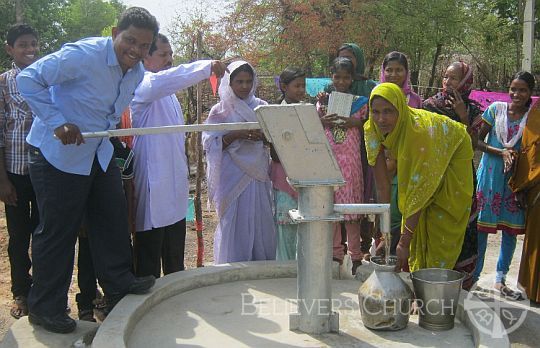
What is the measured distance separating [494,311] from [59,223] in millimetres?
1864

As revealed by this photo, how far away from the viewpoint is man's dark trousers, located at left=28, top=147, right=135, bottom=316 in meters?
2.43

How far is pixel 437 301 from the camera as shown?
2.30 metres

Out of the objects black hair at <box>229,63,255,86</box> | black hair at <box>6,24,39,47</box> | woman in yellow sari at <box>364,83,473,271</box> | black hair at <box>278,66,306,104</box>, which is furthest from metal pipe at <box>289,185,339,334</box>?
black hair at <box>6,24,39,47</box>

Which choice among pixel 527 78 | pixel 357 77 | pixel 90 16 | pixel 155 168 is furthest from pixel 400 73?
pixel 90 16

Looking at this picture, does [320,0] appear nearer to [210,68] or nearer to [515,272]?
[515,272]

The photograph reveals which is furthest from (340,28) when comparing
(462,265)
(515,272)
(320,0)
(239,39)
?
(462,265)

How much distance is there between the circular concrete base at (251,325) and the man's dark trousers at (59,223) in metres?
0.32

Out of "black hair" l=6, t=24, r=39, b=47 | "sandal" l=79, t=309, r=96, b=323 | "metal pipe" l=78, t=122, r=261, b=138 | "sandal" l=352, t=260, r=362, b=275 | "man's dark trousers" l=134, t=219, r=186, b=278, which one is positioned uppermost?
"black hair" l=6, t=24, r=39, b=47

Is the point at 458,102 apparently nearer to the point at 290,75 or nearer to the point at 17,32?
the point at 290,75

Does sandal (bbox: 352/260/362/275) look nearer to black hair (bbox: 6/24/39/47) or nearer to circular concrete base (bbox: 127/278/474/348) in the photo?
circular concrete base (bbox: 127/278/474/348)

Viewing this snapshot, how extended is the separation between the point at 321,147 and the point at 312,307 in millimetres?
638

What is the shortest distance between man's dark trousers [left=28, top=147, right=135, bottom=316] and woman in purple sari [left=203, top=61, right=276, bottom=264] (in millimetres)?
1196

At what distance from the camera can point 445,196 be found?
2.84 metres

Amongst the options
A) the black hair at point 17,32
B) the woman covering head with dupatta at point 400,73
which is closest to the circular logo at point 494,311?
the woman covering head with dupatta at point 400,73
